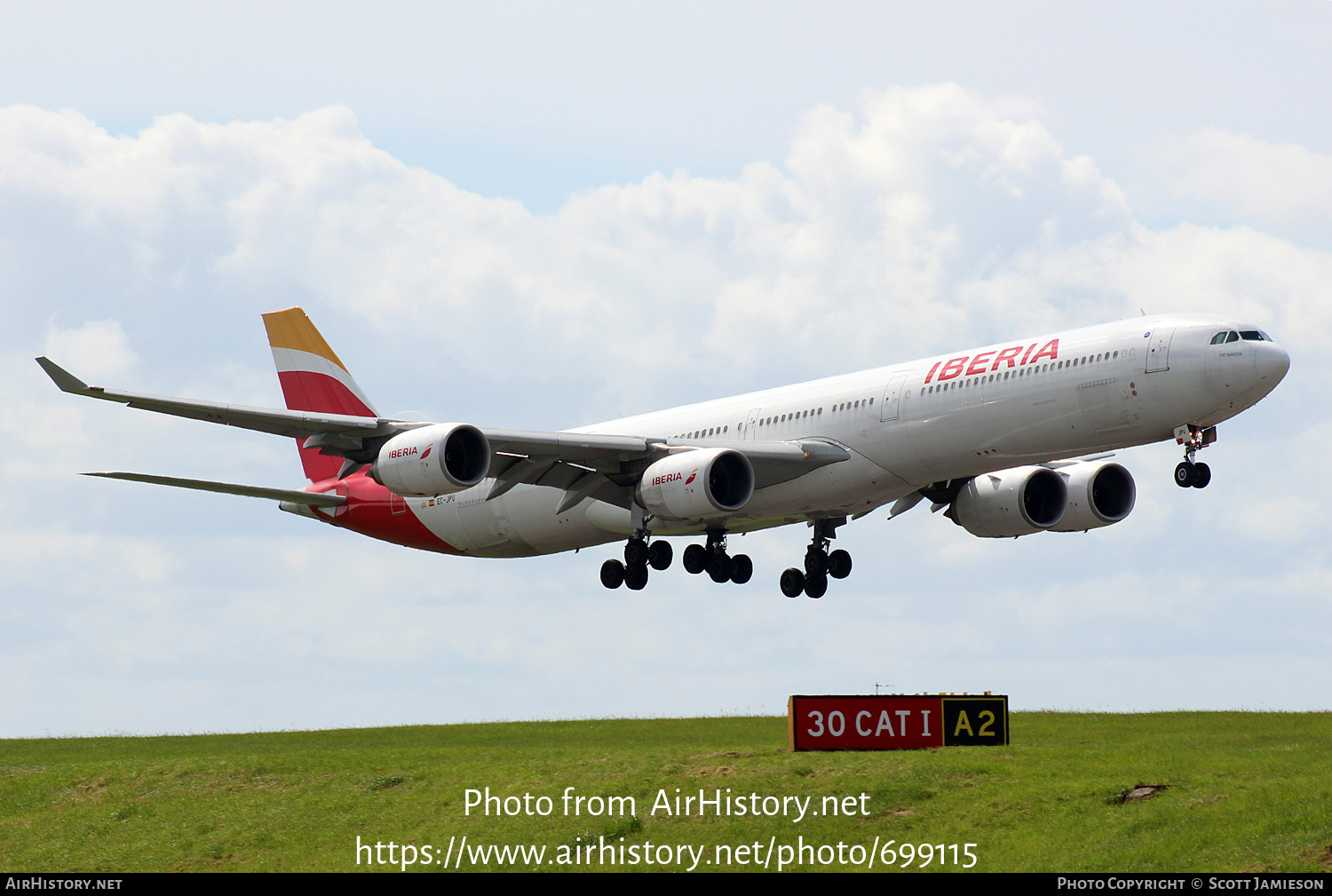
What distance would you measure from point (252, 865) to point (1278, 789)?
19.1 meters

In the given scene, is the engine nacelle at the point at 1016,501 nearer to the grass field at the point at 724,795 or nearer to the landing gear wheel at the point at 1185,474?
the grass field at the point at 724,795

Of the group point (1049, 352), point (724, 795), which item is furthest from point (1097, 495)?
point (724, 795)

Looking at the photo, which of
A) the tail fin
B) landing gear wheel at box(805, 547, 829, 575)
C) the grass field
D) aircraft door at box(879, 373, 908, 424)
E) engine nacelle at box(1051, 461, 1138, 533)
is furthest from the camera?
the tail fin

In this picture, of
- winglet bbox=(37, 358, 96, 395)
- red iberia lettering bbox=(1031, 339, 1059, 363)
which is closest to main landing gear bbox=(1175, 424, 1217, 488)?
red iberia lettering bbox=(1031, 339, 1059, 363)

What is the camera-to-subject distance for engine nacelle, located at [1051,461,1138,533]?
4081cm

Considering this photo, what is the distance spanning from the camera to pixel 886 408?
36.4 m

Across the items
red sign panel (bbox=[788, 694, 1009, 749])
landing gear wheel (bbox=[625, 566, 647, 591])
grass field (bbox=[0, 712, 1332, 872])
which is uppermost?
landing gear wheel (bbox=[625, 566, 647, 591])

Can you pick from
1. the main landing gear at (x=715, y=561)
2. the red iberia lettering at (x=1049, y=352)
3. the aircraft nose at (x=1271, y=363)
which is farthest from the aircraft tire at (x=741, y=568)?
the aircraft nose at (x=1271, y=363)

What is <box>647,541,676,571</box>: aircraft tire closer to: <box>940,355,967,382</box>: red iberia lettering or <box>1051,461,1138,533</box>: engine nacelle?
<box>940,355,967,382</box>: red iberia lettering

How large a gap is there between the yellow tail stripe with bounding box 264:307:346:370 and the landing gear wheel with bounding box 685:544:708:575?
1420 centimetres

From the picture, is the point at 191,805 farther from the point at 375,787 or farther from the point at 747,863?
the point at 747,863

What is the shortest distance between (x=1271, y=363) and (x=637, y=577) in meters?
17.6

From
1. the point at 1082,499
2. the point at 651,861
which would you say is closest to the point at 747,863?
the point at 651,861

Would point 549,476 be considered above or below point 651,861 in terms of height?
above
